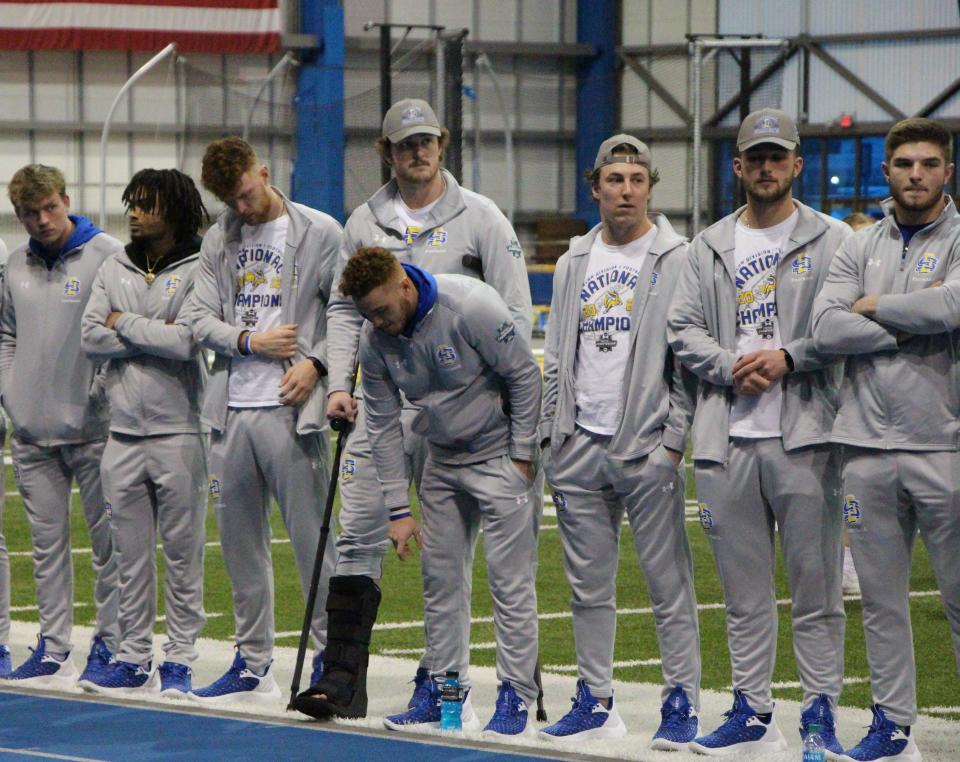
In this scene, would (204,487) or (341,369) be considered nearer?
(341,369)

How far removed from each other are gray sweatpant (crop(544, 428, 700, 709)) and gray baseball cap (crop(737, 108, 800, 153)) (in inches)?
43.0

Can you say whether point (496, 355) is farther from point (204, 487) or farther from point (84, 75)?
point (84, 75)

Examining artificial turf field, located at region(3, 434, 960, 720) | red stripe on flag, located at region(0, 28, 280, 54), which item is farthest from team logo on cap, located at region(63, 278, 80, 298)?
red stripe on flag, located at region(0, 28, 280, 54)

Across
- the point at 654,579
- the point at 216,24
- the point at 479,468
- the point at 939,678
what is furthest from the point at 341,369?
the point at 216,24

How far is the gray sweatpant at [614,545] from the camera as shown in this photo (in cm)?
630

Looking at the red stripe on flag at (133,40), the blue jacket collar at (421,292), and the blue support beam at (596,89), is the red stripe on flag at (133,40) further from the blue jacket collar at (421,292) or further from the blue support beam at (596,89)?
the blue jacket collar at (421,292)

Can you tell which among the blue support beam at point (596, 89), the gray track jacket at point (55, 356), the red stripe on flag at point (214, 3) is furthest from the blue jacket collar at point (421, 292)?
the blue support beam at point (596, 89)

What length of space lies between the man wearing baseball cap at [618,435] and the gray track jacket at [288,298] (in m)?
1.06

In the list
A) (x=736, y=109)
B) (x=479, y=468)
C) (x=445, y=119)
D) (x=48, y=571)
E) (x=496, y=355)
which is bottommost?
(x=48, y=571)

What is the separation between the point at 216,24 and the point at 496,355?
27.6m

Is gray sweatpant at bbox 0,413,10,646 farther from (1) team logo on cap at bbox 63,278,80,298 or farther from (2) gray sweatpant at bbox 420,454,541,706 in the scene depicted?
(2) gray sweatpant at bbox 420,454,541,706

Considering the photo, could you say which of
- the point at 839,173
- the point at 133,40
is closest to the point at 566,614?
the point at 839,173

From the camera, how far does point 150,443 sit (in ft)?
24.2

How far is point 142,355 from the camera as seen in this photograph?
745 centimetres
